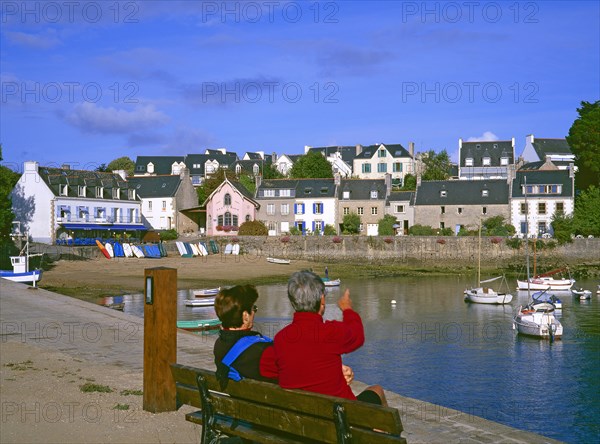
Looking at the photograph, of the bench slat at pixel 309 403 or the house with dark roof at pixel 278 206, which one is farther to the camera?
the house with dark roof at pixel 278 206

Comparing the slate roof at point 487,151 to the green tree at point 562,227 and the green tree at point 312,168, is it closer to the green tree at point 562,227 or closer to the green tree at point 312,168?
the green tree at point 312,168

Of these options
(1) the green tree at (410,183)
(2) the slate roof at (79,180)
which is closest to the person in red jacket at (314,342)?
(2) the slate roof at (79,180)

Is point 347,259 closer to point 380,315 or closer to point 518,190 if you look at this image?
point 518,190

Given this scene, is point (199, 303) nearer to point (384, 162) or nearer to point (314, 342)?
point (314, 342)

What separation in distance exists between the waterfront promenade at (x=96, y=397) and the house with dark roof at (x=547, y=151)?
334 feet

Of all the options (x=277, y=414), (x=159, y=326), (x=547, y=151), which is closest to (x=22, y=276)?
(x=159, y=326)

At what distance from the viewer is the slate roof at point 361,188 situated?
82188 millimetres

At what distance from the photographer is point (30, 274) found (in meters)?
37.5

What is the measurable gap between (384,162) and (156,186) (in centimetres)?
4286

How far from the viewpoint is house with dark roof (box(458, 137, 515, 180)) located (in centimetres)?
10212

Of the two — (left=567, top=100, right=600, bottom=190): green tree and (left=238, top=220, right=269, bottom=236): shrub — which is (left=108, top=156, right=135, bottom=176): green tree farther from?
(left=567, top=100, right=600, bottom=190): green tree

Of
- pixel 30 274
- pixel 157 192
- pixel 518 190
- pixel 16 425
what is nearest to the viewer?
pixel 16 425

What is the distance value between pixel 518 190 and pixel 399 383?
6226 cm

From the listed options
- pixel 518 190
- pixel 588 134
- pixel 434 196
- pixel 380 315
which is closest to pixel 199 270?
pixel 380 315
